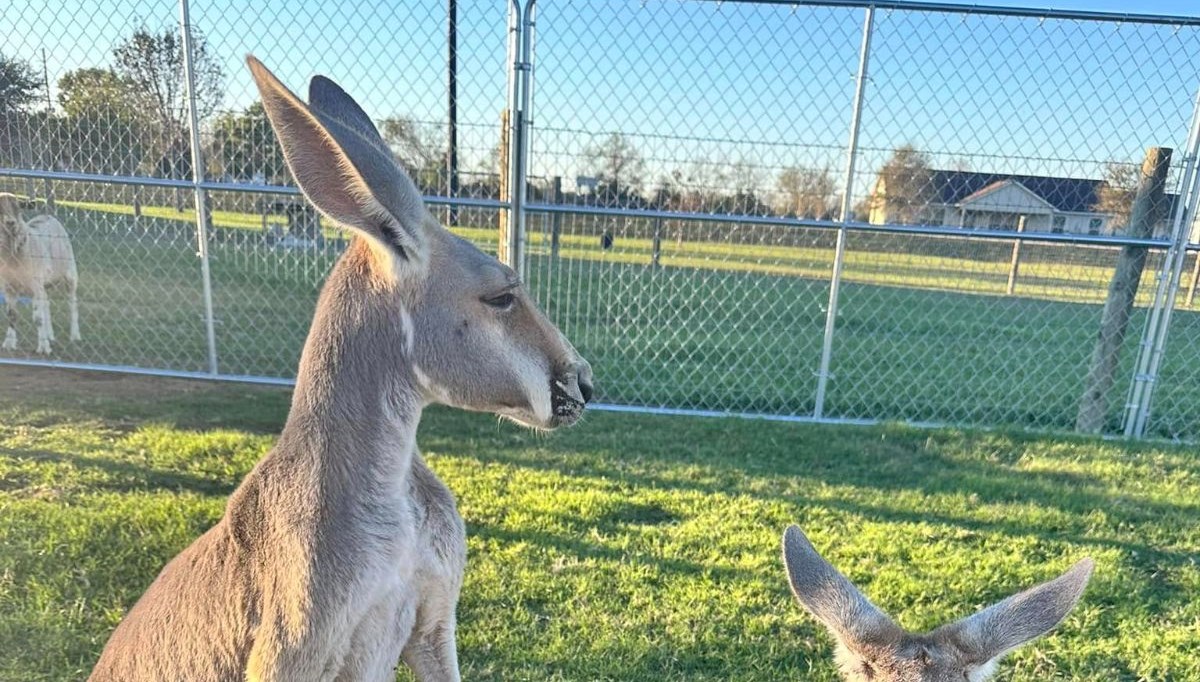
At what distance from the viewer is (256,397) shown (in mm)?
5914

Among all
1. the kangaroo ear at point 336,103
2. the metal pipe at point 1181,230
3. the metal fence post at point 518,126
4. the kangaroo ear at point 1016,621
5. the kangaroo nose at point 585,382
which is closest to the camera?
the kangaroo ear at point 1016,621

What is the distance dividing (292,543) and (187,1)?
482 centimetres

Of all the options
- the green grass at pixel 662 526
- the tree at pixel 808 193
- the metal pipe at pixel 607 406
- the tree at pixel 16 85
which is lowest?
the green grass at pixel 662 526

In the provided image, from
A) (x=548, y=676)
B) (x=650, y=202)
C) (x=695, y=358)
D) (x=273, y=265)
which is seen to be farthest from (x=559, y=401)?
(x=273, y=265)

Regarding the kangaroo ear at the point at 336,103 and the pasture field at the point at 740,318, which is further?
the pasture field at the point at 740,318

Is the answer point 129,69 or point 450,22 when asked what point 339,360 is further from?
point 129,69

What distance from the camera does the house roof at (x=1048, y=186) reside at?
5297mm

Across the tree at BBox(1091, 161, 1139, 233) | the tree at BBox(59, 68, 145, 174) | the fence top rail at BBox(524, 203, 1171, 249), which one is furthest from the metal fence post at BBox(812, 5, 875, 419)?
the tree at BBox(59, 68, 145, 174)

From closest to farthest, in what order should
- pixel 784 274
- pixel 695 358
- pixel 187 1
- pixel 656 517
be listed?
pixel 656 517
pixel 187 1
pixel 784 274
pixel 695 358

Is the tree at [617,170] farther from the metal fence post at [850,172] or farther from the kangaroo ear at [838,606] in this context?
the kangaroo ear at [838,606]

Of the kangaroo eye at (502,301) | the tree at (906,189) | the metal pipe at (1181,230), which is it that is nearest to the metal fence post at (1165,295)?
the metal pipe at (1181,230)

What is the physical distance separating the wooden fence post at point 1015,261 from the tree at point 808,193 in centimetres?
132

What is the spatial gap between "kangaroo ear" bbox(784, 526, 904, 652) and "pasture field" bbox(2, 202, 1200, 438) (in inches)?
148

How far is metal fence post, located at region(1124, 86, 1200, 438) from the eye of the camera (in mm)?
5242
